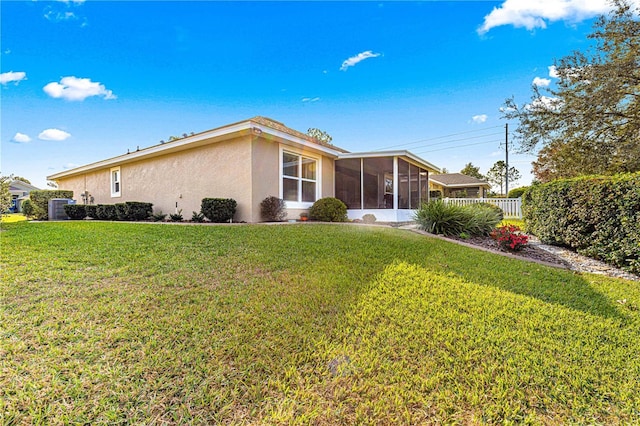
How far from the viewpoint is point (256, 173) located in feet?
31.2

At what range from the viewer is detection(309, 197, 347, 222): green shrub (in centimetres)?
1070

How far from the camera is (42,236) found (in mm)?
6918

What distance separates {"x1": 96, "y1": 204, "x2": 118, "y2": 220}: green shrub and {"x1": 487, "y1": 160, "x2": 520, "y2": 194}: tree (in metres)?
54.4

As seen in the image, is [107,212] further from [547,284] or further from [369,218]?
[547,284]

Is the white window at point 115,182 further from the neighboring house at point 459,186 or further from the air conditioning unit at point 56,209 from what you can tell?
the neighboring house at point 459,186

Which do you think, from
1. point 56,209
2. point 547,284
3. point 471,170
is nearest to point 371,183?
point 547,284

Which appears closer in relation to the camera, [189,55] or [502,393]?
[502,393]

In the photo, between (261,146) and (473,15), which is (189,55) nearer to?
(261,146)

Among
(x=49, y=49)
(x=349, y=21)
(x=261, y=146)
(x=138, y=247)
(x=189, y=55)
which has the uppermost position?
(x=349, y=21)

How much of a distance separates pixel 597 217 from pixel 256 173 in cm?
864

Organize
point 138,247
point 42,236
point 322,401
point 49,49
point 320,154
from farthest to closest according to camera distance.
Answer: point 320,154, point 49,49, point 42,236, point 138,247, point 322,401

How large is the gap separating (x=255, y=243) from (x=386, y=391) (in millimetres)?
4273

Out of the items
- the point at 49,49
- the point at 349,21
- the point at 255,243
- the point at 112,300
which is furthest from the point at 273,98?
the point at 112,300

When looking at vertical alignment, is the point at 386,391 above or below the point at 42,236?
below
